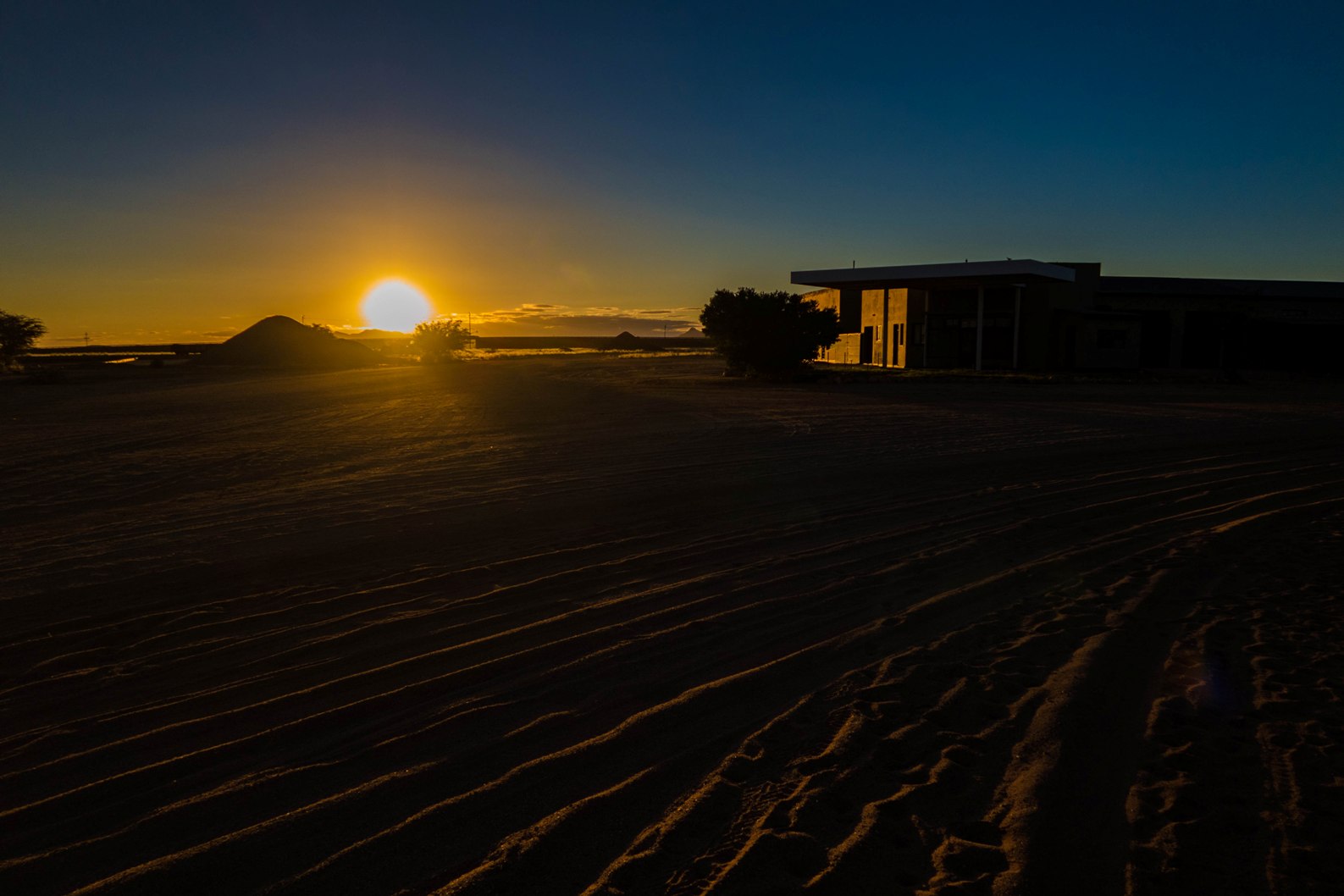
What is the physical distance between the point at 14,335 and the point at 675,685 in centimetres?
4901

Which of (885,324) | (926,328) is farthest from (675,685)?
(885,324)

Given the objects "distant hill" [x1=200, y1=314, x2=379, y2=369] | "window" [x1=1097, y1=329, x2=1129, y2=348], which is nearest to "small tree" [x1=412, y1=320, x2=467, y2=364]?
"distant hill" [x1=200, y1=314, x2=379, y2=369]

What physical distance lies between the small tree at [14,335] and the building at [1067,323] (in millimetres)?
37340

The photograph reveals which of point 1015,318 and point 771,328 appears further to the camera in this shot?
point 1015,318

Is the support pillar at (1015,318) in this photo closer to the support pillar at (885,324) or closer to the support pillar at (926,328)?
the support pillar at (926,328)

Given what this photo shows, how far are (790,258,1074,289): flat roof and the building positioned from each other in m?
0.05

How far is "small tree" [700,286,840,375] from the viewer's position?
30.1 m

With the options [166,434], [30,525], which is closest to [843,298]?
[166,434]

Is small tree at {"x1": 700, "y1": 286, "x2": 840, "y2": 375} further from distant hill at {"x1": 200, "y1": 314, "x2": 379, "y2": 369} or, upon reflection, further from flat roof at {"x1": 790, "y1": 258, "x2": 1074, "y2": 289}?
distant hill at {"x1": 200, "y1": 314, "x2": 379, "y2": 369}

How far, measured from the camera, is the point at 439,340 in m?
51.0

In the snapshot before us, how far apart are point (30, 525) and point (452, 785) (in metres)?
6.65

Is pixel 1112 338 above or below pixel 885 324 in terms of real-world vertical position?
below

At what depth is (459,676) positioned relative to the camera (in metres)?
4.12

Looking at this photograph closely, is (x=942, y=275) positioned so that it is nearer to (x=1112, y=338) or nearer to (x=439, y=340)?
(x=1112, y=338)
